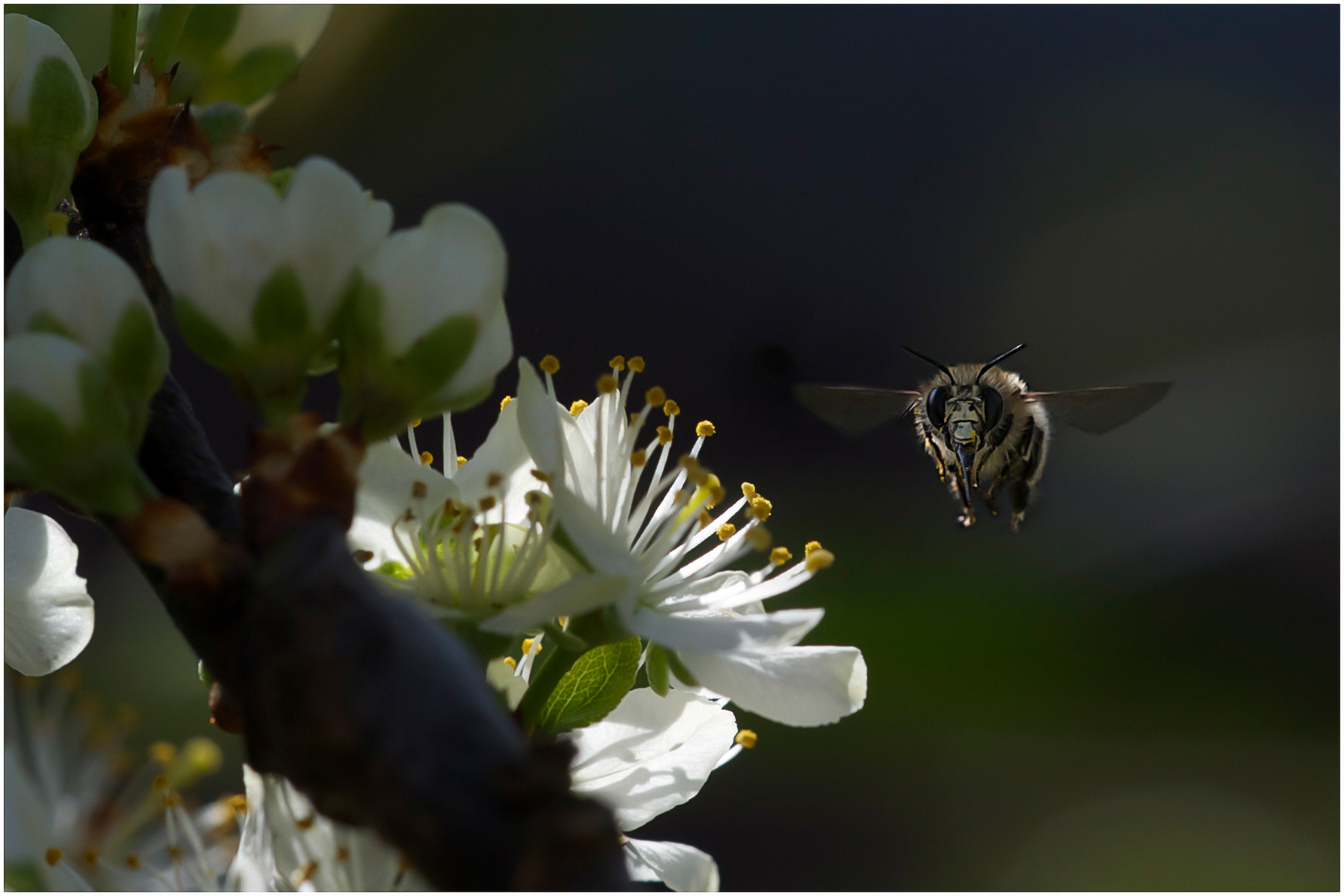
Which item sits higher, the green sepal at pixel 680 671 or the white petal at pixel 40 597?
the white petal at pixel 40 597

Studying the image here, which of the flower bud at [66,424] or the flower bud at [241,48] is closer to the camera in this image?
the flower bud at [66,424]

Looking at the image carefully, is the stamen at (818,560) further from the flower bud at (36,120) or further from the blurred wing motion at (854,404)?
the blurred wing motion at (854,404)

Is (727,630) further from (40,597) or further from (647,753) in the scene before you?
(40,597)

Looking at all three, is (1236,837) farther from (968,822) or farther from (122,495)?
(122,495)

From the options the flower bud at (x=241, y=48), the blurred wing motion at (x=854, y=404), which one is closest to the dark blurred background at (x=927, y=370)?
the blurred wing motion at (x=854, y=404)

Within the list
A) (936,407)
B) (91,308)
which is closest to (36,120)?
(91,308)

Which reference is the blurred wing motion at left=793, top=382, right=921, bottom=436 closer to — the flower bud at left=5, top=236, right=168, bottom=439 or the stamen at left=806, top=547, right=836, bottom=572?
the stamen at left=806, top=547, right=836, bottom=572

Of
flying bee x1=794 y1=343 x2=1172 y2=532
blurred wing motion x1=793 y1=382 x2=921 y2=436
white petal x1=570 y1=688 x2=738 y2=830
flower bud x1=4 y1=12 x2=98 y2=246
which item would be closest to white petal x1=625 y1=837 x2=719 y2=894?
white petal x1=570 y1=688 x2=738 y2=830

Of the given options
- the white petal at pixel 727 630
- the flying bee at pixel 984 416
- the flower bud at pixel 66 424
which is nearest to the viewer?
the flower bud at pixel 66 424
